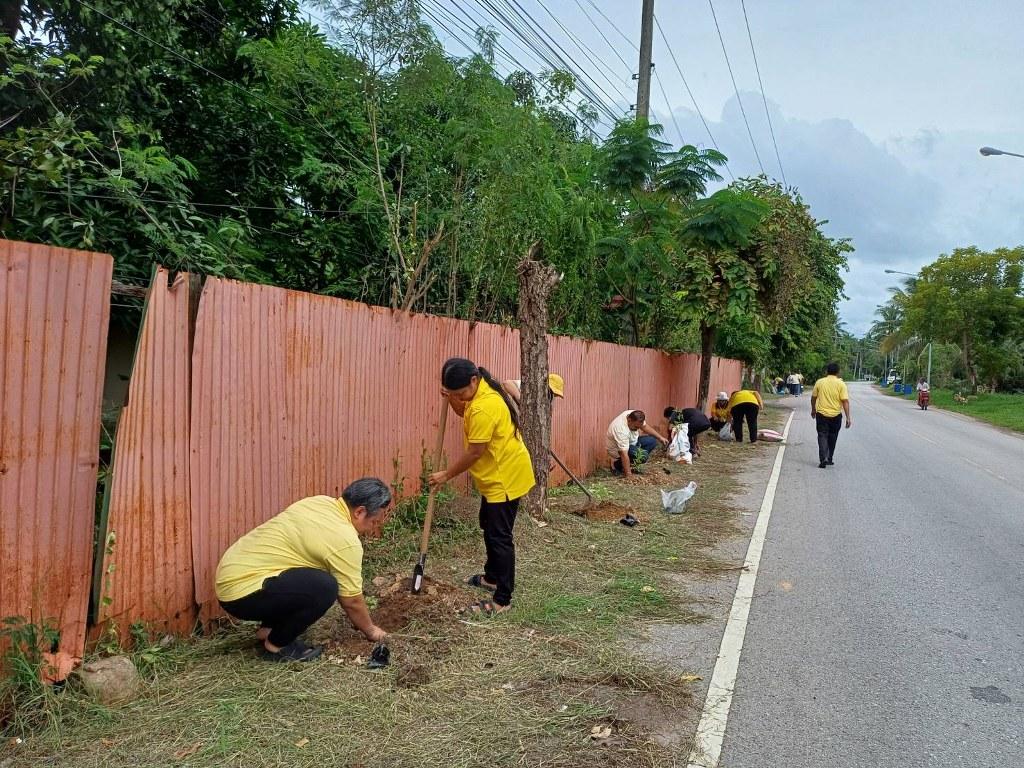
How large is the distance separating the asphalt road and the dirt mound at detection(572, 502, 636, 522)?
150cm

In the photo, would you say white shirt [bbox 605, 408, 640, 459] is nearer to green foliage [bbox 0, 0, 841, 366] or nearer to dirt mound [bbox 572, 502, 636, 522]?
green foliage [bbox 0, 0, 841, 366]

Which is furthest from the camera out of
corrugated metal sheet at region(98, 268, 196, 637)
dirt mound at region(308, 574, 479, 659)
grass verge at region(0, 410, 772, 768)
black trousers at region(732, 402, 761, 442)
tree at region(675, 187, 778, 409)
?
black trousers at region(732, 402, 761, 442)

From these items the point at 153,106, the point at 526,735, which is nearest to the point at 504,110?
the point at 153,106

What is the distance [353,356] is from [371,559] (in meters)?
1.49

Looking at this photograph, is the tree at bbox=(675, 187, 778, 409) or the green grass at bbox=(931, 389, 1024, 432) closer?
the tree at bbox=(675, 187, 778, 409)

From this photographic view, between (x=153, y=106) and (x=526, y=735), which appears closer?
(x=526, y=735)

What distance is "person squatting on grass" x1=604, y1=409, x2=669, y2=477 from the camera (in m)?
10.1

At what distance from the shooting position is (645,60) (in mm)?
14016

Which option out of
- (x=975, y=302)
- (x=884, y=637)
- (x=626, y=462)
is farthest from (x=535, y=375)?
(x=975, y=302)

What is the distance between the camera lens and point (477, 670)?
3.74 metres

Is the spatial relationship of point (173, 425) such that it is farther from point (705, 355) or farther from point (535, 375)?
point (705, 355)

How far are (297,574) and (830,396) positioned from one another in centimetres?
1067

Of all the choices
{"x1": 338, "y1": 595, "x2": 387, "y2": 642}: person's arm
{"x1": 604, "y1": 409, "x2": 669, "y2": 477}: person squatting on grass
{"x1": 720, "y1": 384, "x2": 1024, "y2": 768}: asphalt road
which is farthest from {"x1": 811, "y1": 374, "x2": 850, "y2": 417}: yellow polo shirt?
{"x1": 338, "y1": 595, "x2": 387, "y2": 642}: person's arm

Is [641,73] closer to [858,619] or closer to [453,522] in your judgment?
[453,522]
